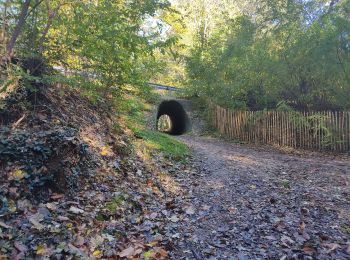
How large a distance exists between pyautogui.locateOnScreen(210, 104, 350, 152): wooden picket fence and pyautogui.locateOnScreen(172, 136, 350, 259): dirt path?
3.50 meters

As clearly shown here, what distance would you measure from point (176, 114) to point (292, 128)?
11420mm

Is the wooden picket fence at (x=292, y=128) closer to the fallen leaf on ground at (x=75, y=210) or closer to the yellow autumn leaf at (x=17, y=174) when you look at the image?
the fallen leaf on ground at (x=75, y=210)

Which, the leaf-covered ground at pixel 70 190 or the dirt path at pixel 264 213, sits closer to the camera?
the leaf-covered ground at pixel 70 190

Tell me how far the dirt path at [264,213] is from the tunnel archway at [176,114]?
12.0 metres

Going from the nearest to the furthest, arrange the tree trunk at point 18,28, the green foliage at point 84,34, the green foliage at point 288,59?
the tree trunk at point 18,28
the green foliage at point 84,34
the green foliage at point 288,59

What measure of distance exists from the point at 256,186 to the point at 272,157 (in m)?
4.17

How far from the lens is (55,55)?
6.30 m

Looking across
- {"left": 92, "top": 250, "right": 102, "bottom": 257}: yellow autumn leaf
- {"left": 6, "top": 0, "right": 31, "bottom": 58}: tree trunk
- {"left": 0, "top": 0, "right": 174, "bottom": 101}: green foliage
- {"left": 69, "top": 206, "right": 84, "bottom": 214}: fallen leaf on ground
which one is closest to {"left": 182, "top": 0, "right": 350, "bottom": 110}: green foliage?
{"left": 0, "top": 0, "right": 174, "bottom": 101}: green foliage

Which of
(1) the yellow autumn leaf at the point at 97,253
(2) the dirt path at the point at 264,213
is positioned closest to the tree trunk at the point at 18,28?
(1) the yellow autumn leaf at the point at 97,253

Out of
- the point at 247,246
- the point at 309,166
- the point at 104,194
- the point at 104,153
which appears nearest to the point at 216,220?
the point at 247,246

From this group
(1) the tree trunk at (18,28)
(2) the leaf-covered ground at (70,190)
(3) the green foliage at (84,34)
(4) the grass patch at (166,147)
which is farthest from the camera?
(4) the grass patch at (166,147)

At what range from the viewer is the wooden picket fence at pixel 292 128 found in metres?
11.9

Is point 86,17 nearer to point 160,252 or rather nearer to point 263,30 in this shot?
point 160,252

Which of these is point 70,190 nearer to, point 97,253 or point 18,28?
point 97,253
